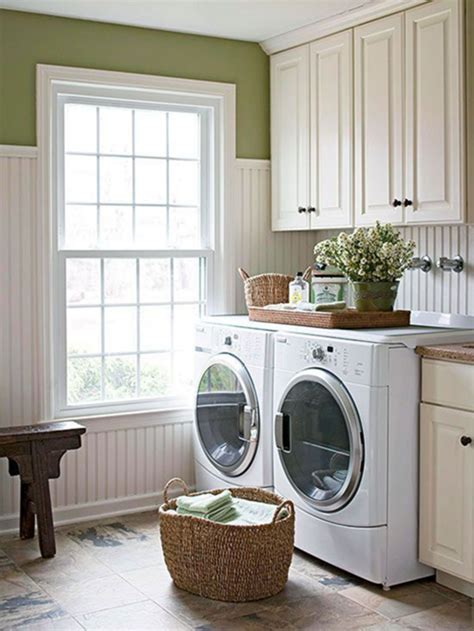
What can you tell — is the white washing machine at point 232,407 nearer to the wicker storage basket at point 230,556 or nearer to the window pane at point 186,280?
the window pane at point 186,280

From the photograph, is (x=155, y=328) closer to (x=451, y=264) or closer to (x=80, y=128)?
(x=80, y=128)

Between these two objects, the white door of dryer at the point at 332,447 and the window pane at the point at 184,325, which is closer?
the white door of dryer at the point at 332,447

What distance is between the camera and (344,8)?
4023 mm

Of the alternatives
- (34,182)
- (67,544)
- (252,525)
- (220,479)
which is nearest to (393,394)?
(252,525)

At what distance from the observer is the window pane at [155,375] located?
4582mm

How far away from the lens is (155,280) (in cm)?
460

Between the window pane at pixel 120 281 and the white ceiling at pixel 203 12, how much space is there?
1178mm

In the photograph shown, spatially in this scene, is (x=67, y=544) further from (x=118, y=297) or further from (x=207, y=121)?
(x=207, y=121)

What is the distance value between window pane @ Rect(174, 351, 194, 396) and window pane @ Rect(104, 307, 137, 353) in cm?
26

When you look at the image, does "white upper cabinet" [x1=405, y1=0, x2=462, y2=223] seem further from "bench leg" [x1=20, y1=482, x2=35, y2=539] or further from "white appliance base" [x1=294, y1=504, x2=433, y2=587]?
"bench leg" [x1=20, y1=482, x2=35, y2=539]

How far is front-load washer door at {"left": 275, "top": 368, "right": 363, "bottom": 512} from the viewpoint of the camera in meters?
3.41

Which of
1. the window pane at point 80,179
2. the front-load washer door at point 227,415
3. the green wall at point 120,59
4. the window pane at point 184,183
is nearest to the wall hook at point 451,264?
the front-load washer door at point 227,415

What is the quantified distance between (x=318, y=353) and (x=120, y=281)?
4.39ft

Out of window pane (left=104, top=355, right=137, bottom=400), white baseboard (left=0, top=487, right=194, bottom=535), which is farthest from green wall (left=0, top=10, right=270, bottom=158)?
white baseboard (left=0, top=487, right=194, bottom=535)
